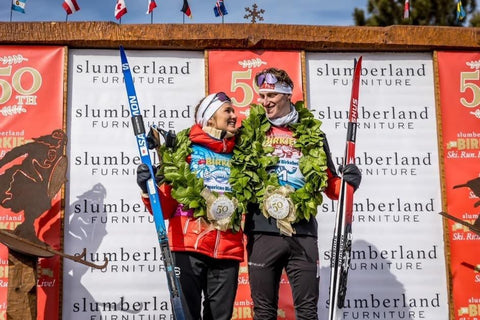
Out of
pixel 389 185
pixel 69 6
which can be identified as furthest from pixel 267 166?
pixel 69 6

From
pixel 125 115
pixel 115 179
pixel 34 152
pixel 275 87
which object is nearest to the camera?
pixel 275 87

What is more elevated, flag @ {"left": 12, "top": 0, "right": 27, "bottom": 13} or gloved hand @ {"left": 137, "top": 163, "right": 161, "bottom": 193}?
flag @ {"left": 12, "top": 0, "right": 27, "bottom": 13}

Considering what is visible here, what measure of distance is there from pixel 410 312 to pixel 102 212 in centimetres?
260

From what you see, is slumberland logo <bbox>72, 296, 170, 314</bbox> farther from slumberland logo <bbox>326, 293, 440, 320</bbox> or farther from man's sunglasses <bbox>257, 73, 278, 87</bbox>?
man's sunglasses <bbox>257, 73, 278, 87</bbox>

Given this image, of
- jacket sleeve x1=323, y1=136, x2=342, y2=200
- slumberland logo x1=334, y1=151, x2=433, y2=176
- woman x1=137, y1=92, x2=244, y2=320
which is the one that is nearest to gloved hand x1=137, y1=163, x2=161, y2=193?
woman x1=137, y1=92, x2=244, y2=320

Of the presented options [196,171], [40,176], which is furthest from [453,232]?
[40,176]

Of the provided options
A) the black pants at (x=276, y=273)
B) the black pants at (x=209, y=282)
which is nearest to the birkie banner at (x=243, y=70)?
the black pants at (x=276, y=273)

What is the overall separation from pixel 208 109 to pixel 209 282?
3.47 feet

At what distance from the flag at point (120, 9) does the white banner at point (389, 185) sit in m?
1.60

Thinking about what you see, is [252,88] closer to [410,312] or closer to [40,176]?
[40,176]

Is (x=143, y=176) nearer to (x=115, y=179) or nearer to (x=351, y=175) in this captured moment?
(x=351, y=175)

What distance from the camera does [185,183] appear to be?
4238mm

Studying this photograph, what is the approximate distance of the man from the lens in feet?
13.8

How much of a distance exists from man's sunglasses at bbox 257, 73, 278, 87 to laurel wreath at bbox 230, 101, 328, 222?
0.79ft
